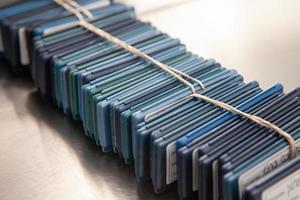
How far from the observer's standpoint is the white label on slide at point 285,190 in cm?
70

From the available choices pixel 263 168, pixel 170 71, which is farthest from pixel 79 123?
pixel 263 168

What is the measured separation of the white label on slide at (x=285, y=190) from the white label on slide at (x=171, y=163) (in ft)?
0.50

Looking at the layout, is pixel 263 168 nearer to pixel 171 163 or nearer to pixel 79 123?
pixel 171 163

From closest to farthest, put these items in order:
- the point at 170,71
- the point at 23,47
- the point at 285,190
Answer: the point at 285,190 → the point at 170,71 → the point at 23,47

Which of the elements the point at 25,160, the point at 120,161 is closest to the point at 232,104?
the point at 120,161

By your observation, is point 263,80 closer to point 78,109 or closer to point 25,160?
point 78,109

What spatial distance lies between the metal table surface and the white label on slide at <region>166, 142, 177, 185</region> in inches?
1.5

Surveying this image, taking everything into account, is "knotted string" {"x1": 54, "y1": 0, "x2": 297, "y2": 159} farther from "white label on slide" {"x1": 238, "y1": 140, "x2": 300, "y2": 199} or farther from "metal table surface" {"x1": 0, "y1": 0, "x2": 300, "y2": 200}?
"metal table surface" {"x1": 0, "y1": 0, "x2": 300, "y2": 200}

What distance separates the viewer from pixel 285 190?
0.72 m

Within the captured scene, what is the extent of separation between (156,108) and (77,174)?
174 mm

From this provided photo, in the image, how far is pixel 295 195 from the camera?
740 millimetres

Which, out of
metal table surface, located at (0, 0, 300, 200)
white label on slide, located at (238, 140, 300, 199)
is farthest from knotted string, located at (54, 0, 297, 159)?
metal table surface, located at (0, 0, 300, 200)

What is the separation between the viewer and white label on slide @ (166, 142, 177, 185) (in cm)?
79

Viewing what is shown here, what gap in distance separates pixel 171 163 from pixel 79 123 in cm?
28
